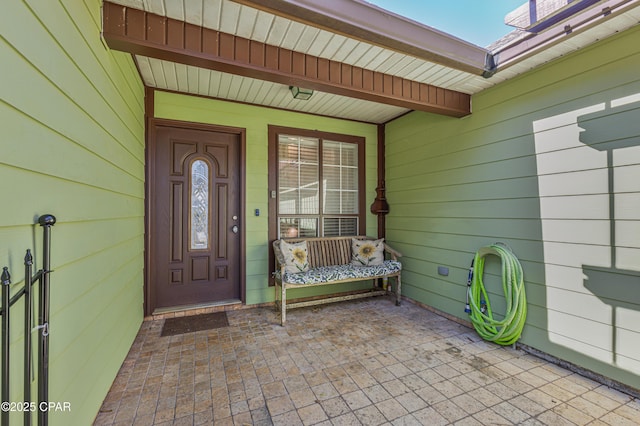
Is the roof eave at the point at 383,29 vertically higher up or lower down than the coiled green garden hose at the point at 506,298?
higher up

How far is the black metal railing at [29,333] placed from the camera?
836 mm

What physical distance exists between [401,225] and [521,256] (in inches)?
63.7

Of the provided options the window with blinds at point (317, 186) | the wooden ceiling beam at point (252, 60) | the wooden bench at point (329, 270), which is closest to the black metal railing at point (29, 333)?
the wooden ceiling beam at point (252, 60)

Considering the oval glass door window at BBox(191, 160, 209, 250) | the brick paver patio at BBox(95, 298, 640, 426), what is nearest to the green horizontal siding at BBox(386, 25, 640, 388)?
the brick paver patio at BBox(95, 298, 640, 426)

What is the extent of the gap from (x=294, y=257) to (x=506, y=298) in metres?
2.19

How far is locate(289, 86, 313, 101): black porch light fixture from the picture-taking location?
3077mm

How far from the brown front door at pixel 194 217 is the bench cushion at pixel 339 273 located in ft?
2.69

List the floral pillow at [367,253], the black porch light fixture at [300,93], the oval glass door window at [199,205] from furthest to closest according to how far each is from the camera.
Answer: the floral pillow at [367,253] → the oval glass door window at [199,205] → the black porch light fixture at [300,93]

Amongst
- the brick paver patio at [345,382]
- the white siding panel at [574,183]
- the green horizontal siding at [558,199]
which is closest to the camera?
the brick paver patio at [345,382]

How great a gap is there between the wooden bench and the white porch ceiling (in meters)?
1.82

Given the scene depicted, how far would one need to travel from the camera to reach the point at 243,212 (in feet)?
11.6

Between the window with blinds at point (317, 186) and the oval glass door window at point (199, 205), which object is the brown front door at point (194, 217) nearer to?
the oval glass door window at point (199, 205)

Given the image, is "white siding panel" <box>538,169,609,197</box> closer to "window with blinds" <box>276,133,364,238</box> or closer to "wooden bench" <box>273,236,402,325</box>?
"wooden bench" <box>273,236,402,325</box>

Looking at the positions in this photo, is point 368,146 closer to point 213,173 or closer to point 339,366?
point 213,173
